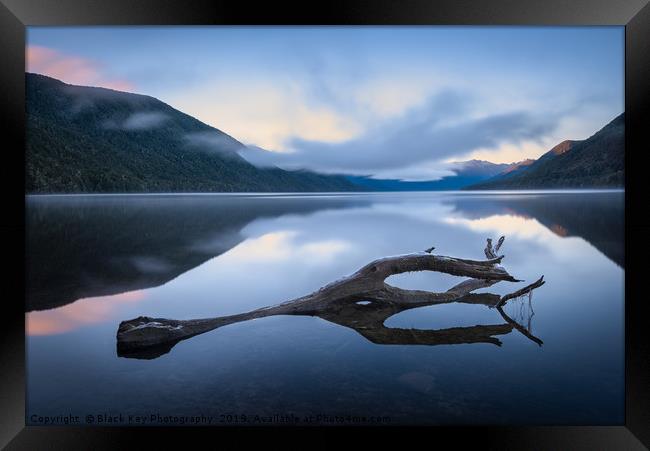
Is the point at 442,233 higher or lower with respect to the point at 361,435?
higher

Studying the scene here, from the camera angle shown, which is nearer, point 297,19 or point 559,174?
point 297,19

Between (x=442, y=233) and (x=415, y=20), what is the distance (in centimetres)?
1910

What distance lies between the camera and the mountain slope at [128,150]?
310 ft

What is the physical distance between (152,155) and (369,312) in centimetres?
14555

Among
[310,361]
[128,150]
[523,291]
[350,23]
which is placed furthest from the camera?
[128,150]

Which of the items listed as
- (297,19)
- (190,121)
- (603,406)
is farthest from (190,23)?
(190,121)

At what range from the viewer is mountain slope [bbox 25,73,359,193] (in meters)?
94.6

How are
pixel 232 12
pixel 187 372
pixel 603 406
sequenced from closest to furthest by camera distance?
pixel 232 12 → pixel 603 406 → pixel 187 372

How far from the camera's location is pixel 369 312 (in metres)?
7.38

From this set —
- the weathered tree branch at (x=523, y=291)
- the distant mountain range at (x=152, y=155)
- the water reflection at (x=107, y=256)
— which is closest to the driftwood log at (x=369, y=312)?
the weathered tree branch at (x=523, y=291)

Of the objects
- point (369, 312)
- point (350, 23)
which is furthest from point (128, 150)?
point (350, 23)

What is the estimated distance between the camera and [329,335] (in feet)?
21.4

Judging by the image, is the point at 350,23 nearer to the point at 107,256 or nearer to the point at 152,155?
the point at 107,256

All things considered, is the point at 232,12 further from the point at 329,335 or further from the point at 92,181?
the point at 92,181
